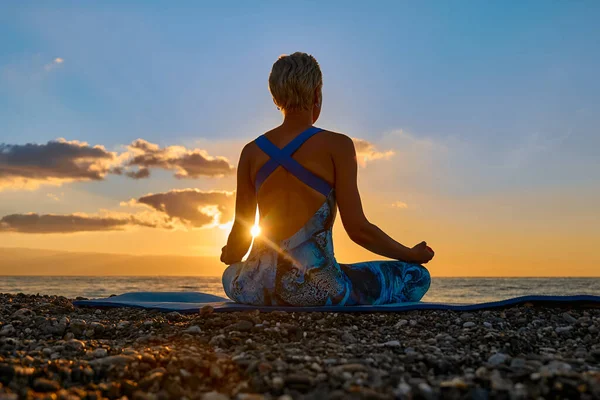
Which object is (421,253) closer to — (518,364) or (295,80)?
(295,80)

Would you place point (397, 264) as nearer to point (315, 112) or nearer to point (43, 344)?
point (315, 112)

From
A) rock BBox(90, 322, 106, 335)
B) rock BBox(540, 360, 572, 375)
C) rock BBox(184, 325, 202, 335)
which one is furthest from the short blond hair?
rock BBox(540, 360, 572, 375)

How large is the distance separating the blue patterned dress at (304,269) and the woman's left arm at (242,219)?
0.22 m

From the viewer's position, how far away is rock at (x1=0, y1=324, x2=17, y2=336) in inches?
169

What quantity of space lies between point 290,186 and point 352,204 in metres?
0.61

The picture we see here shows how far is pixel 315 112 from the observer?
17.2ft

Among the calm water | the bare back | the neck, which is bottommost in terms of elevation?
the calm water

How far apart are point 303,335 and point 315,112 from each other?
2.28 metres

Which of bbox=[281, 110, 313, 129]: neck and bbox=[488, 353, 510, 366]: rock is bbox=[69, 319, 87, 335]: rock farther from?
bbox=[488, 353, 510, 366]: rock

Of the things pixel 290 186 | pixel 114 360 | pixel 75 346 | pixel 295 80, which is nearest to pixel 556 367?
pixel 114 360

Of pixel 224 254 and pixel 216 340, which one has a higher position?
pixel 224 254

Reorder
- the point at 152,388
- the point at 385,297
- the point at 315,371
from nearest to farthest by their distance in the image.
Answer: the point at 152,388 → the point at 315,371 → the point at 385,297

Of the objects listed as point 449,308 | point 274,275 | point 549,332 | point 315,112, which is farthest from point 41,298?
point 549,332

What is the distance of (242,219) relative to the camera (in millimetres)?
5477
